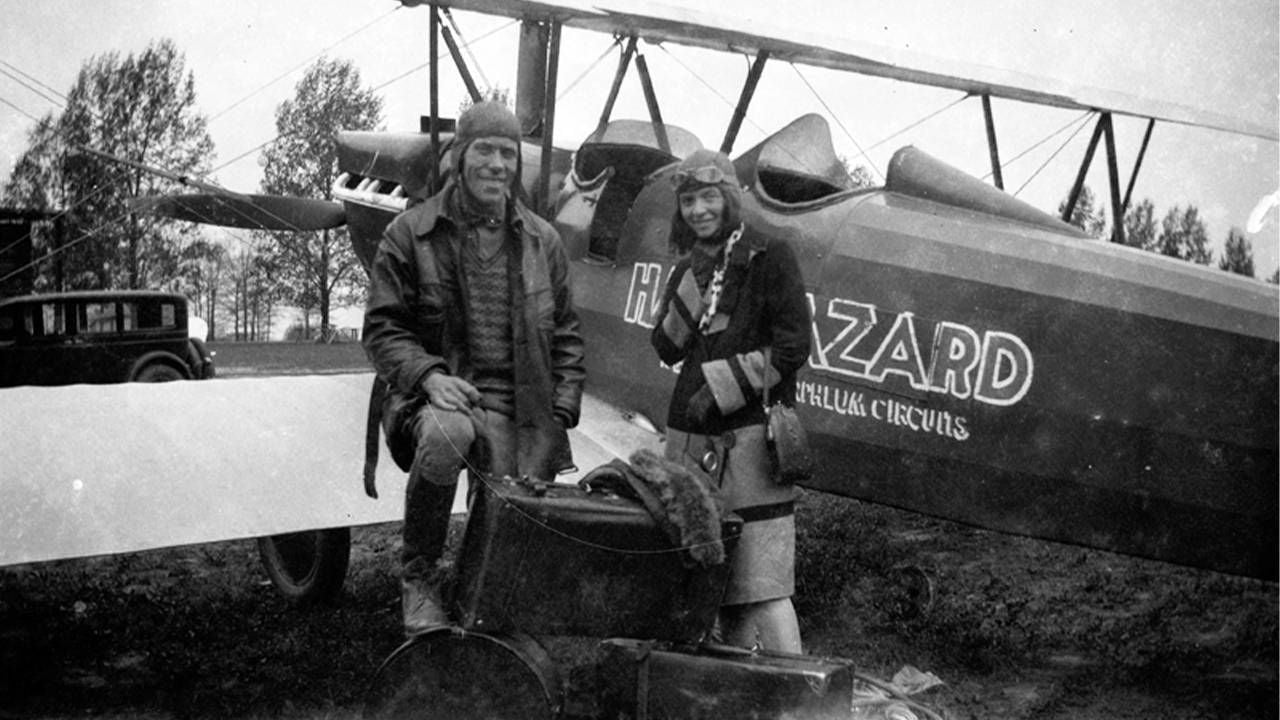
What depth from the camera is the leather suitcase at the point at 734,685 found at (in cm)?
282

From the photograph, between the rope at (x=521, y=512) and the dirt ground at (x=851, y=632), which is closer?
the rope at (x=521, y=512)

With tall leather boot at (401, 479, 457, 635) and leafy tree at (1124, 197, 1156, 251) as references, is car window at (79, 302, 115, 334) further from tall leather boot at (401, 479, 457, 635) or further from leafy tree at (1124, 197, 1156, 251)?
leafy tree at (1124, 197, 1156, 251)

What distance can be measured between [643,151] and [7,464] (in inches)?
124

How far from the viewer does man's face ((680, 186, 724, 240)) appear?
11.0ft

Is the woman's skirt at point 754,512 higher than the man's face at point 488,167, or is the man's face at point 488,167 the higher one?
the man's face at point 488,167

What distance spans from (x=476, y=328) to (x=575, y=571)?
79 centimetres

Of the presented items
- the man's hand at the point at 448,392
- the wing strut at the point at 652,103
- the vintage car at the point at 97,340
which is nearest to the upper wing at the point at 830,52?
the wing strut at the point at 652,103

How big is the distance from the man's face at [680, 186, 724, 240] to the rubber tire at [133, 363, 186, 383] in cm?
923

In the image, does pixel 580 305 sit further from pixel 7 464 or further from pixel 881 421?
pixel 7 464

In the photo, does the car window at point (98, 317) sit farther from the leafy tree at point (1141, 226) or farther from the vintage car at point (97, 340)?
the leafy tree at point (1141, 226)

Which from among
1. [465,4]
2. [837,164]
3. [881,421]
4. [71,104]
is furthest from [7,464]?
[837,164]

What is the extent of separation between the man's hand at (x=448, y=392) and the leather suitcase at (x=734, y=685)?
811 mm

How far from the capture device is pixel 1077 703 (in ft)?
13.6

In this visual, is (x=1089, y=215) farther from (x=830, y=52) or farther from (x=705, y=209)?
(x=705, y=209)
